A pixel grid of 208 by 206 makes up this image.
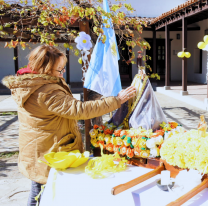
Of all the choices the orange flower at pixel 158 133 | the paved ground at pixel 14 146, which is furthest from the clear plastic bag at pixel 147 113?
the paved ground at pixel 14 146

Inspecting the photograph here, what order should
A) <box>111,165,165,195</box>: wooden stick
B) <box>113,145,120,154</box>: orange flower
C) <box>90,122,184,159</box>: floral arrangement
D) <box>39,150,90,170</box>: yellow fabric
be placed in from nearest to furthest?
<box>111,165,165,195</box>: wooden stick → <box>39,150,90,170</box>: yellow fabric → <box>90,122,184,159</box>: floral arrangement → <box>113,145,120,154</box>: orange flower

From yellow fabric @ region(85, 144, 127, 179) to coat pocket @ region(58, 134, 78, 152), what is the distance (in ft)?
0.61

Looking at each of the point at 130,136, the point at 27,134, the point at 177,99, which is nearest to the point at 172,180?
the point at 130,136

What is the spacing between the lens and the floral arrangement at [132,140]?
1767 mm

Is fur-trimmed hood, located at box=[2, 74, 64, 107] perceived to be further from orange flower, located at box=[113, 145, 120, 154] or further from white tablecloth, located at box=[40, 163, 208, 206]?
orange flower, located at box=[113, 145, 120, 154]

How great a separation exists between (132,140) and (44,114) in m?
0.65

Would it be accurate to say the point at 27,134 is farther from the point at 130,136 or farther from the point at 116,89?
the point at 116,89

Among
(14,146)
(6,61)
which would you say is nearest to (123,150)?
(14,146)

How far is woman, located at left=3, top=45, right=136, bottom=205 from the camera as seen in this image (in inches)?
64.2

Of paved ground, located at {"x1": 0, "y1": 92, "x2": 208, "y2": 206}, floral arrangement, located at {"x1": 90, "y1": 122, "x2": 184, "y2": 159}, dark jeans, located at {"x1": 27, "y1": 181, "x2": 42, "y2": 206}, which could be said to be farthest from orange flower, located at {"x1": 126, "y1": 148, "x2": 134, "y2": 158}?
paved ground, located at {"x1": 0, "y1": 92, "x2": 208, "y2": 206}

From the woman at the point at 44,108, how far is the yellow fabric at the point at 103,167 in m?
0.21

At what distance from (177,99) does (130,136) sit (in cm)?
812

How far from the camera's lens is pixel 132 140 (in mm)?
1850

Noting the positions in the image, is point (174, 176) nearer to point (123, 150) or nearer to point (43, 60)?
point (123, 150)
